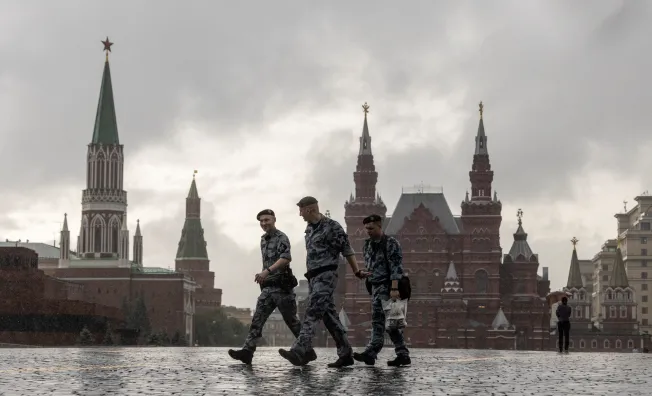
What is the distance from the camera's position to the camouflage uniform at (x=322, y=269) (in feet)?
62.2

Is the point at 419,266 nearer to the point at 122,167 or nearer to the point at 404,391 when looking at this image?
the point at 122,167

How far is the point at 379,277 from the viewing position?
1986cm

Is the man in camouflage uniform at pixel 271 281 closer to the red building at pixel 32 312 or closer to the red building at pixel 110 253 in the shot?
the red building at pixel 32 312

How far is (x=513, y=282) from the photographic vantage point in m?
151

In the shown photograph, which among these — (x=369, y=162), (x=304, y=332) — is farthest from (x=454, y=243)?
(x=304, y=332)

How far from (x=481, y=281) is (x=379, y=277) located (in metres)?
131

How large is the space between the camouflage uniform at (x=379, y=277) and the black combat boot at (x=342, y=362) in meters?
0.46

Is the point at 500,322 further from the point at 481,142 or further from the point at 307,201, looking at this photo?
the point at 307,201

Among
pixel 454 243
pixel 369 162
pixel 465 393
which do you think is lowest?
pixel 465 393

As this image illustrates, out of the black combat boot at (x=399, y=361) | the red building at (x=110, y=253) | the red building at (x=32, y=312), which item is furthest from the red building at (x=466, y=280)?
the black combat boot at (x=399, y=361)

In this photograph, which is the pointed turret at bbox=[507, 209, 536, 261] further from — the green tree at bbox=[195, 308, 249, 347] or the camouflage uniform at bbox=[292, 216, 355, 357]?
the camouflage uniform at bbox=[292, 216, 355, 357]

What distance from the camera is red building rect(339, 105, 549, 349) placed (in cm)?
14762

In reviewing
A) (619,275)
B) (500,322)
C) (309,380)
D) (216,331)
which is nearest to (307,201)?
(309,380)

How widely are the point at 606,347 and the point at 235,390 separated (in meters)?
158
